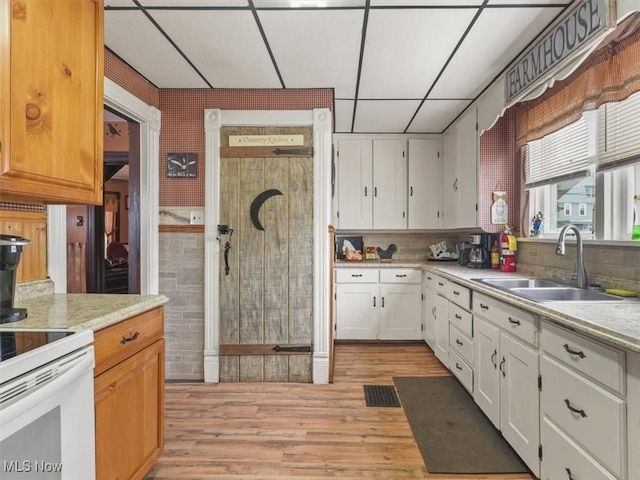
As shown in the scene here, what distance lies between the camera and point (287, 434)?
2.02 m

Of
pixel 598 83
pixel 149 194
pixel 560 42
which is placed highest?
pixel 560 42

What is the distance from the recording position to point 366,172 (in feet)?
12.6

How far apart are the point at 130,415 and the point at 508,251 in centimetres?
Answer: 278

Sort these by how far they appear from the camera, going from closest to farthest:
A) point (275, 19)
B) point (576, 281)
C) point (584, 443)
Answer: point (584, 443) < point (275, 19) < point (576, 281)

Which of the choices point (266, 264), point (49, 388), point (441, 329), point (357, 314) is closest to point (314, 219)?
point (266, 264)

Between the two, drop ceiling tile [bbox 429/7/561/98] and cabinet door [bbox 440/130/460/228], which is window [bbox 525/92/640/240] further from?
cabinet door [bbox 440/130/460/228]

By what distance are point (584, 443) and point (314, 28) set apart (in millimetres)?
2259

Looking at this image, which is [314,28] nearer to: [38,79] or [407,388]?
[38,79]

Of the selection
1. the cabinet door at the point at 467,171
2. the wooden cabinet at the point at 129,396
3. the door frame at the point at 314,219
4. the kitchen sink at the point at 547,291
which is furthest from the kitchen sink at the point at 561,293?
the wooden cabinet at the point at 129,396

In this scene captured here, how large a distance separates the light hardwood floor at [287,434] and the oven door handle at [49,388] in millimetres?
970

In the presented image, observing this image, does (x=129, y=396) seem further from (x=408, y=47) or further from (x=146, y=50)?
(x=408, y=47)

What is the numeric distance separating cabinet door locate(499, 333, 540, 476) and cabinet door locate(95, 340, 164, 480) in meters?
1.77

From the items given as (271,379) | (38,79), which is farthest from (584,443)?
(38,79)

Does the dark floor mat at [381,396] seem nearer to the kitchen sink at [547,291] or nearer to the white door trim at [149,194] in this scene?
the kitchen sink at [547,291]
